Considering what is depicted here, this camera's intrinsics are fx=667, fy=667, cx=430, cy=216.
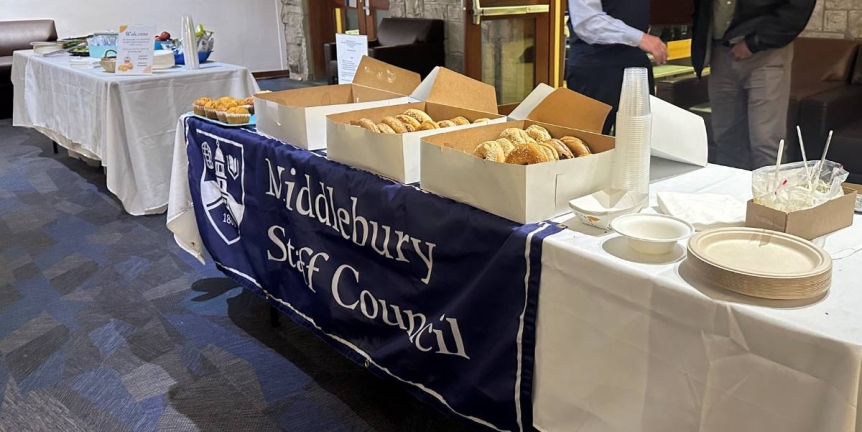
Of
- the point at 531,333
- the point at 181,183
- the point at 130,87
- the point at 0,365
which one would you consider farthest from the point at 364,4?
the point at 531,333

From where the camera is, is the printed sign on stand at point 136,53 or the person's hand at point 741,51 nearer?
the person's hand at point 741,51

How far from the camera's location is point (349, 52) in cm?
270

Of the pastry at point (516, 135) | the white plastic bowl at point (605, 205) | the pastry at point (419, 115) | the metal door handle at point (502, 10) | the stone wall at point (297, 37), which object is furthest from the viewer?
the stone wall at point (297, 37)

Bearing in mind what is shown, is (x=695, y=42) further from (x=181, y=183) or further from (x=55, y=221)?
(x=55, y=221)

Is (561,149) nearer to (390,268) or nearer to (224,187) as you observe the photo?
(390,268)

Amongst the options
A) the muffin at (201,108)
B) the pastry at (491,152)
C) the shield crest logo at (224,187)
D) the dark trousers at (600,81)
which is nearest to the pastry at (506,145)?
the pastry at (491,152)

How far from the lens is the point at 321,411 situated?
180 cm

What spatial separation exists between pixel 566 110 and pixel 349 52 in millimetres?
1419

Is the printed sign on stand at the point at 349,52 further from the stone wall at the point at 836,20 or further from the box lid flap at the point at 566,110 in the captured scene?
the stone wall at the point at 836,20

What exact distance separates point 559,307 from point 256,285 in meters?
1.28

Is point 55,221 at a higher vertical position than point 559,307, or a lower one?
lower

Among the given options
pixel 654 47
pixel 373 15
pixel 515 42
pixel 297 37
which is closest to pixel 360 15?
pixel 373 15

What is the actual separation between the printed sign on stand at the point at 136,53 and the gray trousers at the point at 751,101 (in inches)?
115

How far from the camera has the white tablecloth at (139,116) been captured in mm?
3367
